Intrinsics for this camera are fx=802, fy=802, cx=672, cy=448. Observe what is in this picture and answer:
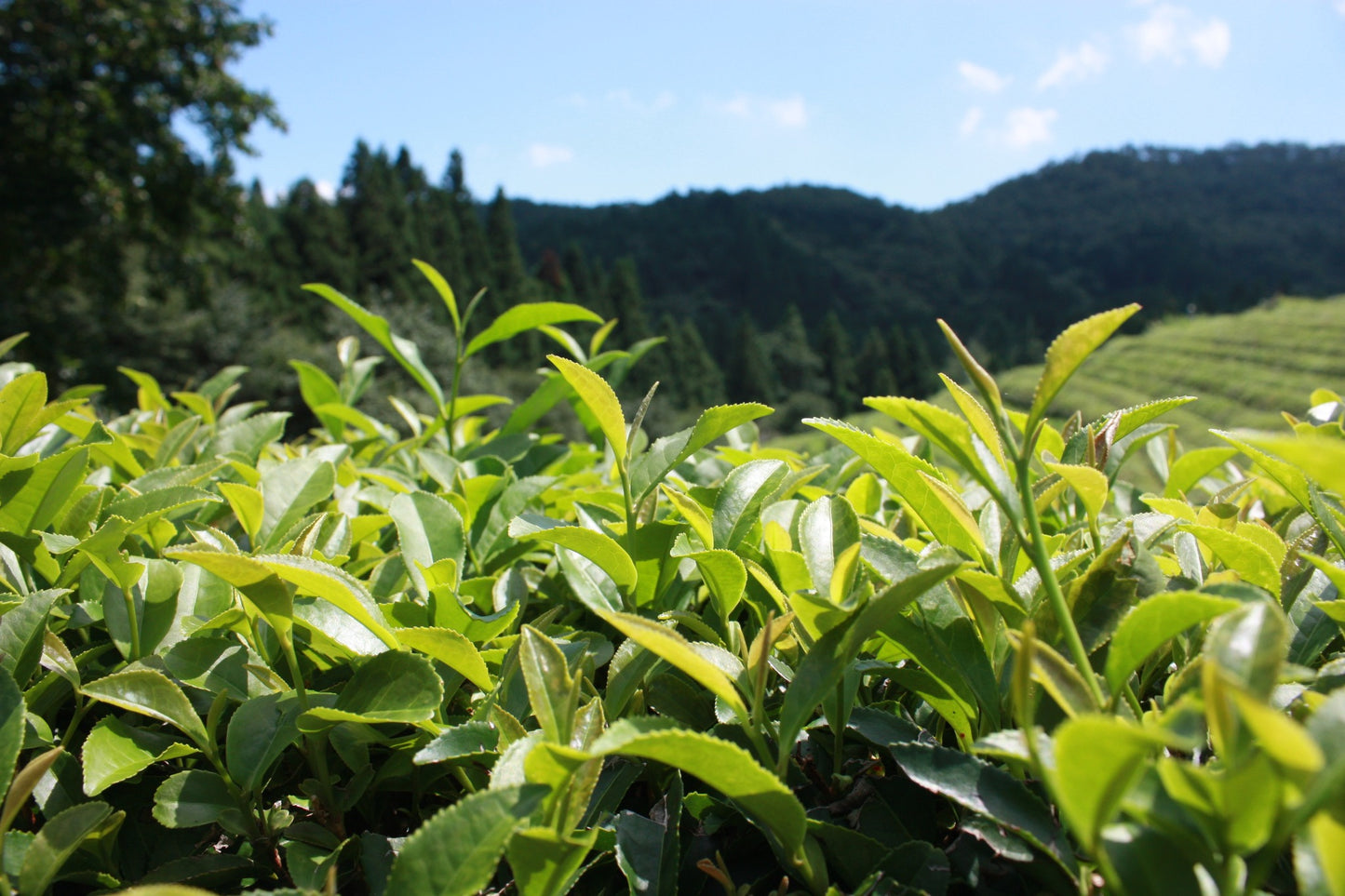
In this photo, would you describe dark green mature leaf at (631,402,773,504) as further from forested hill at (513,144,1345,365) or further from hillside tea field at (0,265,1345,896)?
forested hill at (513,144,1345,365)

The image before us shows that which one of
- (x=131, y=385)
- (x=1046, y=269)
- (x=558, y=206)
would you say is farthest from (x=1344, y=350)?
(x=558, y=206)

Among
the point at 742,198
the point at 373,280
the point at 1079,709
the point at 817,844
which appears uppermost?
the point at 742,198

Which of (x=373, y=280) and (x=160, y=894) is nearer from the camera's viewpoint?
(x=160, y=894)

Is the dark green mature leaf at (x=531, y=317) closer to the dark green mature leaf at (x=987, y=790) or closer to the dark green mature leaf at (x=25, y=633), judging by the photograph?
the dark green mature leaf at (x=25, y=633)

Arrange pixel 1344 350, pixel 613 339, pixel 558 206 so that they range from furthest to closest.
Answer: pixel 558 206, pixel 613 339, pixel 1344 350

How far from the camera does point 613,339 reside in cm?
3769

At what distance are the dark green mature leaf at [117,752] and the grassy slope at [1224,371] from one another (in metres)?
20.9

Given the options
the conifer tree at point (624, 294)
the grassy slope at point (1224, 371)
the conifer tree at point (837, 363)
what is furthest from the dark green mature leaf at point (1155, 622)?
the conifer tree at point (837, 363)

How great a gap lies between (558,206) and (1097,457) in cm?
8665

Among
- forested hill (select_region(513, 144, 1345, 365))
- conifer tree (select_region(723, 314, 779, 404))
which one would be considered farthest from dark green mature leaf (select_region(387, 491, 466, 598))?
forested hill (select_region(513, 144, 1345, 365))

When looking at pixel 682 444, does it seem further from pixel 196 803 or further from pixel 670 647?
pixel 196 803

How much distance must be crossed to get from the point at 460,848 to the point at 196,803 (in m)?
0.30

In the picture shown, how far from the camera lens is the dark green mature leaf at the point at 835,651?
0.50 metres

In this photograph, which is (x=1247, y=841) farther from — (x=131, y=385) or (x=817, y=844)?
(x=131, y=385)
